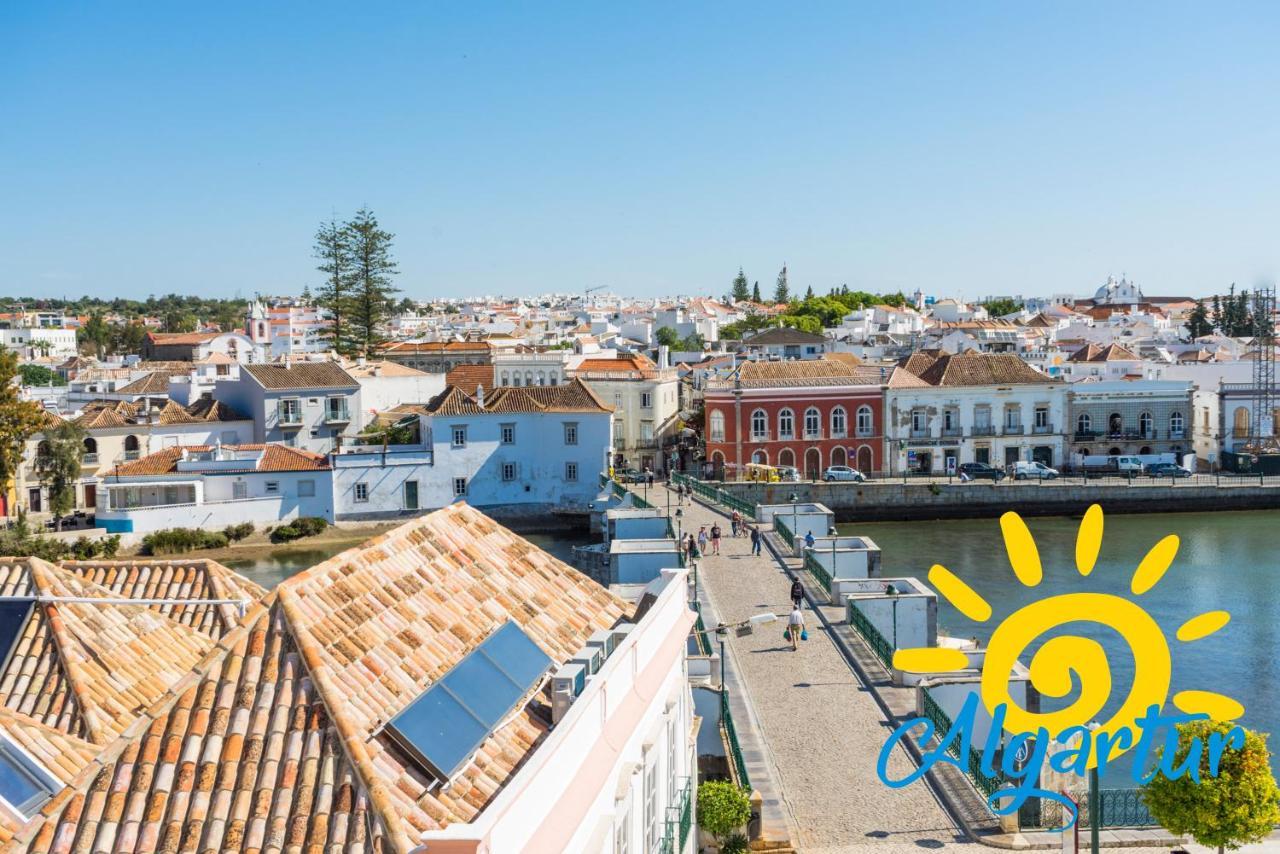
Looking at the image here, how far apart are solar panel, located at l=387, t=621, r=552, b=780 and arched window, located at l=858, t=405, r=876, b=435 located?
→ 34732 millimetres

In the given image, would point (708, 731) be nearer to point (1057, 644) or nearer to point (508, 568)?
point (1057, 644)

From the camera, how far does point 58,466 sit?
117ft

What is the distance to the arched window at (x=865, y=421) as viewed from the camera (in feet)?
134

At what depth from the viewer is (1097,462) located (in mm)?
41531

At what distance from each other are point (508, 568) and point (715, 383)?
32.8 m

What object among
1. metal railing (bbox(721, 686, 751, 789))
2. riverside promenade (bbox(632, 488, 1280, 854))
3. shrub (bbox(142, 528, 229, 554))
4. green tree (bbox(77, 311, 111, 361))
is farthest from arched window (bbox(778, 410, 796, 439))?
green tree (bbox(77, 311, 111, 361))

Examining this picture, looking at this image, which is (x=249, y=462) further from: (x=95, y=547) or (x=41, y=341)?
(x=41, y=341)

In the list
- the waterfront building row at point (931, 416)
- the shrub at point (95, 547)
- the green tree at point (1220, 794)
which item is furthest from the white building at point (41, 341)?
the green tree at point (1220, 794)

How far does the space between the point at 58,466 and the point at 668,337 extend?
39.6 m

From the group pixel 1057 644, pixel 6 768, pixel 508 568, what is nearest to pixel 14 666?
pixel 6 768

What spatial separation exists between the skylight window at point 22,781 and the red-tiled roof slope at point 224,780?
68 centimetres

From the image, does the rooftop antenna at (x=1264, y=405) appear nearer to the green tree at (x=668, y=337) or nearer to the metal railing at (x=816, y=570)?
the metal railing at (x=816, y=570)

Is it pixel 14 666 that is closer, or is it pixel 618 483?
pixel 14 666

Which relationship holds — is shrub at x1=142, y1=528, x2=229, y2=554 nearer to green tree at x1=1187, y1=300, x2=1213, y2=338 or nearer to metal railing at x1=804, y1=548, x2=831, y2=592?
metal railing at x1=804, y1=548, x2=831, y2=592
